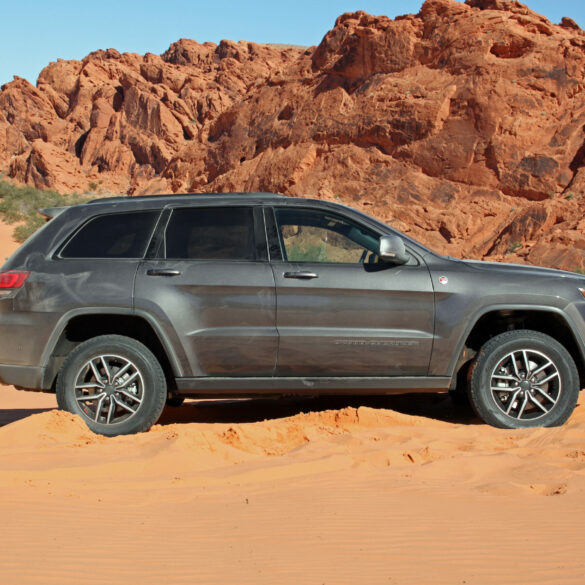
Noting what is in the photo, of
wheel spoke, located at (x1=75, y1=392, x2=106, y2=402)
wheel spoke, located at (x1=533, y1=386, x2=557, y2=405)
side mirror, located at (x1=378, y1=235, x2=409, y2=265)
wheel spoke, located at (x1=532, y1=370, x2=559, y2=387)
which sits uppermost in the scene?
side mirror, located at (x1=378, y1=235, x2=409, y2=265)

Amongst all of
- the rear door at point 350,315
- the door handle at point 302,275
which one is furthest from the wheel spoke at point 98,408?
the door handle at point 302,275

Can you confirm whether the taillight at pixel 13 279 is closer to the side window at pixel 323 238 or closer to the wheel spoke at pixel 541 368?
the side window at pixel 323 238

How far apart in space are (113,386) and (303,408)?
76.4 inches

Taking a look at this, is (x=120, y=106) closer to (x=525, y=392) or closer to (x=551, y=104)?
(x=551, y=104)

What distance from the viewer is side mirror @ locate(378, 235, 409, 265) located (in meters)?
5.20

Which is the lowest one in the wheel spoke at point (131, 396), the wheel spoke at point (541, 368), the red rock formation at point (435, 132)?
the wheel spoke at point (131, 396)

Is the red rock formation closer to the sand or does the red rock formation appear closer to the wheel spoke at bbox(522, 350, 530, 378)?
the wheel spoke at bbox(522, 350, 530, 378)

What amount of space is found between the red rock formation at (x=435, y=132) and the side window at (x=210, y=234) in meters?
16.1

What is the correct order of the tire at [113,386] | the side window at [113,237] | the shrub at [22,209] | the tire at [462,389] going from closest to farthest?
the tire at [113,386] → the side window at [113,237] → the tire at [462,389] → the shrub at [22,209]

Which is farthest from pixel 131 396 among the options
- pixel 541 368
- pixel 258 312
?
pixel 541 368

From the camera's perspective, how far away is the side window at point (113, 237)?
18.3ft

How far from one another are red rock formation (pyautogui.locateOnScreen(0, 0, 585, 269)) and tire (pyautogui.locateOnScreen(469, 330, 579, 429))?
15311 millimetres

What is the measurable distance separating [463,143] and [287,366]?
71.1 feet

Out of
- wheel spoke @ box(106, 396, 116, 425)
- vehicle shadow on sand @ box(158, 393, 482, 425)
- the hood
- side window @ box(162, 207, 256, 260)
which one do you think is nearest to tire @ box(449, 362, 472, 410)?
vehicle shadow on sand @ box(158, 393, 482, 425)
